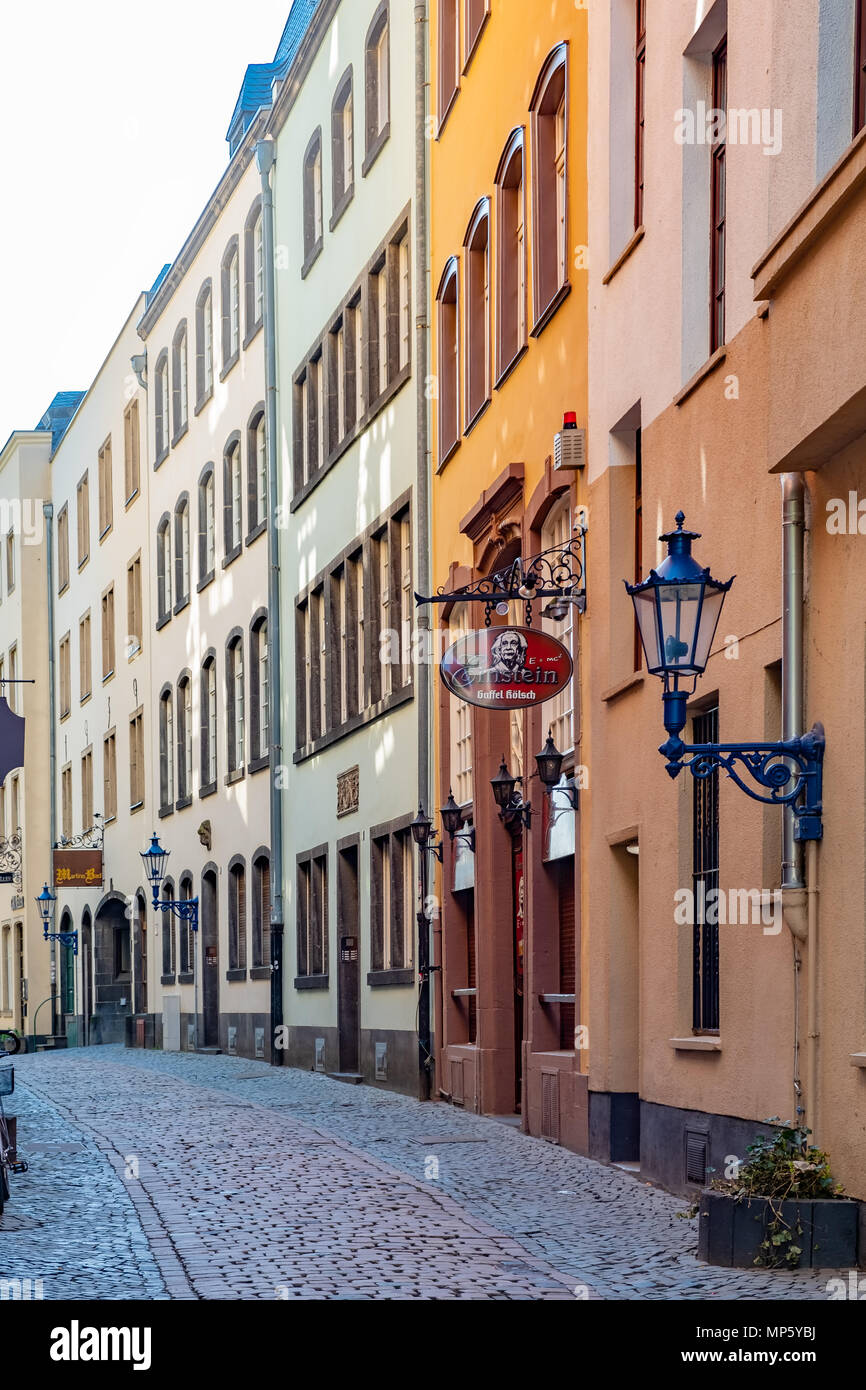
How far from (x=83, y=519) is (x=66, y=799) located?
706cm

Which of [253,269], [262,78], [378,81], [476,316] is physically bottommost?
[476,316]

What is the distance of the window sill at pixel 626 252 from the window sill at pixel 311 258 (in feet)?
46.8

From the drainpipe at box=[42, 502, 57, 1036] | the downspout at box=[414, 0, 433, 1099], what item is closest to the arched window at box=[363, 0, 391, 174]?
the downspout at box=[414, 0, 433, 1099]

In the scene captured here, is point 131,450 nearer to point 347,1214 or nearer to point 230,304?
point 230,304

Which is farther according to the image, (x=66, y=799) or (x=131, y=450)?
(x=66, y=799)

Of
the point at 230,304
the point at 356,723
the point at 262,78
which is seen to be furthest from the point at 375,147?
the point at 262,78

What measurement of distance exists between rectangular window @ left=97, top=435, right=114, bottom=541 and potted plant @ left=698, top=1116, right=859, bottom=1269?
39.2 metres

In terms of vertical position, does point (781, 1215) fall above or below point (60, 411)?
below

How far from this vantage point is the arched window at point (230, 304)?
117 ft

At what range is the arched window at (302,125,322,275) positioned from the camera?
3044 cm

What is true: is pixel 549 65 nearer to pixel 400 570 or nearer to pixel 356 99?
pixel 400 570

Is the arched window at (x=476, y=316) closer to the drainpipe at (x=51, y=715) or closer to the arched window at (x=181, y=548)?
the arched window at (x=181, y=548)

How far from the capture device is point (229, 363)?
1417 inches

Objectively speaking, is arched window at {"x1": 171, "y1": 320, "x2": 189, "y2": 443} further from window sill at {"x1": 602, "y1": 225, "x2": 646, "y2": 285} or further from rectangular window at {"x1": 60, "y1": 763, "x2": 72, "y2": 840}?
window sill at {"x1": 602, "y1": 225, "x2": 646, "y2": 285}
